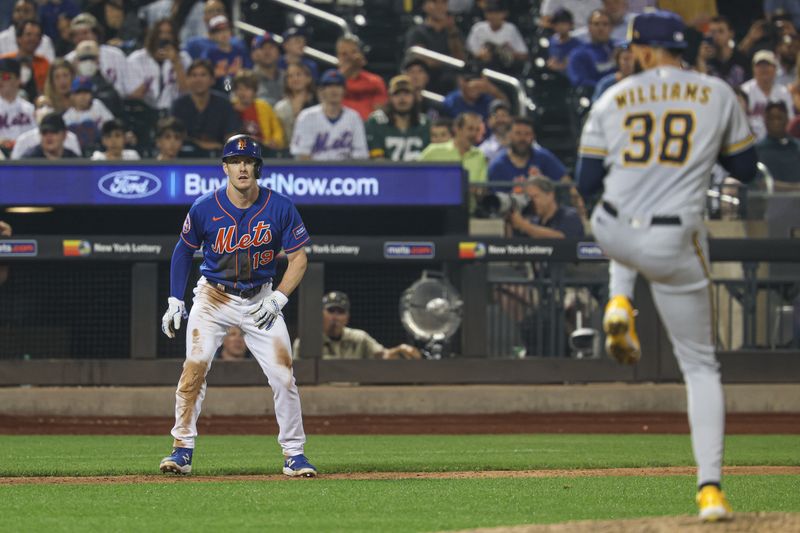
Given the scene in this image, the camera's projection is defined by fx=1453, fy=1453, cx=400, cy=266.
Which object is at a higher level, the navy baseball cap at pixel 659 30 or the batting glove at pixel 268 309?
the navy baseball cap at pixel 659 30

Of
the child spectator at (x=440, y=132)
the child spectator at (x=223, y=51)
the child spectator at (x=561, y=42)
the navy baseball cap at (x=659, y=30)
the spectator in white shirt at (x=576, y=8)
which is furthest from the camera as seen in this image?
the spectator in white shirt at (x=576, y=8)

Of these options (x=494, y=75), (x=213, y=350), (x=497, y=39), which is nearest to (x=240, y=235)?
(x=213, y=350)

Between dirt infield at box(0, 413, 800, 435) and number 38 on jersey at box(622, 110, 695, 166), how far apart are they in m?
6.72

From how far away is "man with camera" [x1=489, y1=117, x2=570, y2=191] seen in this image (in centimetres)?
1478

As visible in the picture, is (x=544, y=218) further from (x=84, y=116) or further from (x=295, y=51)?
(x=84, y=116)

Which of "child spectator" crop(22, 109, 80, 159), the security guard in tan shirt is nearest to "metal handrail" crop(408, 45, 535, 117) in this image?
the security guard in tan shirt

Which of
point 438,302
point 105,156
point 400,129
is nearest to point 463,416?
point 438,302

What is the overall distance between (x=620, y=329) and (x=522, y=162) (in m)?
9.17

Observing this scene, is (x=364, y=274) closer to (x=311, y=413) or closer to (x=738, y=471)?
(x=311, y=413)

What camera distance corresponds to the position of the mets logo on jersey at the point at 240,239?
8.61 meters

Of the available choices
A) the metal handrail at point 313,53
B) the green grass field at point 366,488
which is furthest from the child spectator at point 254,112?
the green grass field at point 366,488

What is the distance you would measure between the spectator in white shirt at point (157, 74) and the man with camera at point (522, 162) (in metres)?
3.74

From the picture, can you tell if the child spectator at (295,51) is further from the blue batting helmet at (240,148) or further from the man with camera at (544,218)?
the blue batting helmet at (240,148)

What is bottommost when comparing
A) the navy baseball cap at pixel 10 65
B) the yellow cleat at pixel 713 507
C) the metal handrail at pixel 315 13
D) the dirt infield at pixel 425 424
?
the dirt infield at pixel 425 424
